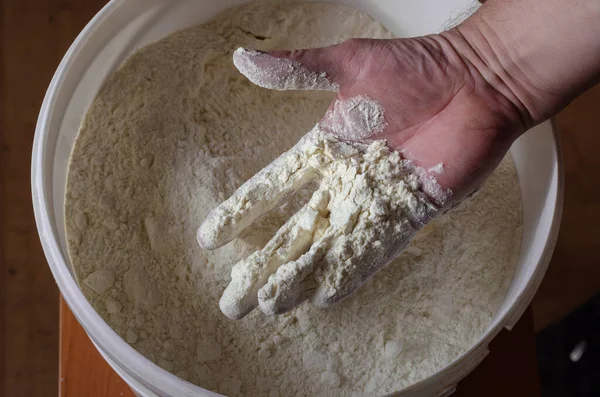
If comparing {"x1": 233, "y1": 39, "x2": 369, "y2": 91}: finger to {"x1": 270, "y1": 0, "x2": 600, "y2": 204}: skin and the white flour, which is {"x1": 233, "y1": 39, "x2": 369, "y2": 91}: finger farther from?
the white flour

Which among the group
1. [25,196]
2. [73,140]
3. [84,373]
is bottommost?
[84,373]

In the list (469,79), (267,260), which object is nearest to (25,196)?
(267,260)

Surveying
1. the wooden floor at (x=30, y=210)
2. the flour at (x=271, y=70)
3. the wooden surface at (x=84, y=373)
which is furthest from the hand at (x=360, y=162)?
the wooden floor at (x=30, y=210)

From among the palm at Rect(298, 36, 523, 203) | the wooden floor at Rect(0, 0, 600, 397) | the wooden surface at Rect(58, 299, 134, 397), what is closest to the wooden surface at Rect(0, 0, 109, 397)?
the wooden floor at Rect(0, 0, 600, 397)

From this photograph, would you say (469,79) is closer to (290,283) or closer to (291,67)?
(291,67)

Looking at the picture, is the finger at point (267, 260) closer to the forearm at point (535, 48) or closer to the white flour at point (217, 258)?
the white flour at point (217, 258)
